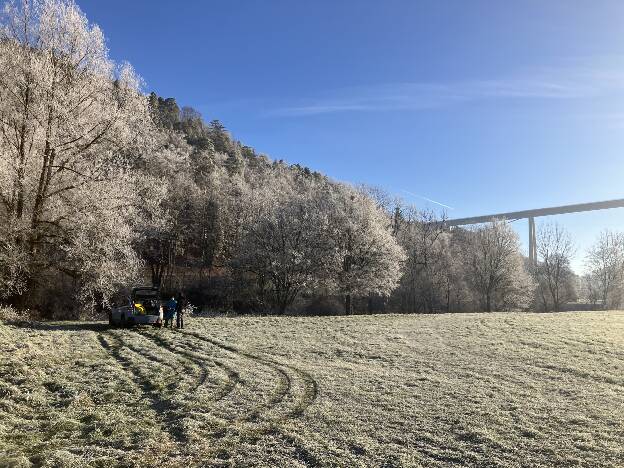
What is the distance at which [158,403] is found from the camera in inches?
398

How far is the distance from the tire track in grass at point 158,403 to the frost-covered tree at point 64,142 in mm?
9621

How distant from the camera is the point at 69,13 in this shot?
23.1m

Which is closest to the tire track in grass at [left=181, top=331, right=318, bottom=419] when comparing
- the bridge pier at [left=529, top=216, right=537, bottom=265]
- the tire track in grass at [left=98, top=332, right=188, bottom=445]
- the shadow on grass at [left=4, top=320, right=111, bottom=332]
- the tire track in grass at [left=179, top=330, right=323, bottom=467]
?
the tire track in grass at [left=179, top=330, right=323, bottom=467]

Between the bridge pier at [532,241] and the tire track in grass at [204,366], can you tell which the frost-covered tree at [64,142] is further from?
the bridge pier at [532,241]

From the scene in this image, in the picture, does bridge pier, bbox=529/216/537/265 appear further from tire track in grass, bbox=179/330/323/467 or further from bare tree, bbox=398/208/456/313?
tire track in grass, bbox=179/330/323/467

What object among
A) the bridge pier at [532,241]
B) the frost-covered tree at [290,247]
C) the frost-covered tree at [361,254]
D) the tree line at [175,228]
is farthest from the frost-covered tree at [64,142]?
the bridge pier at [532,241]

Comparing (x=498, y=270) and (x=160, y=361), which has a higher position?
(x=498, y=270)

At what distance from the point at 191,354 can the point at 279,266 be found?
2836 cm

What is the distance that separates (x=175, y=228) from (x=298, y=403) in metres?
49.2

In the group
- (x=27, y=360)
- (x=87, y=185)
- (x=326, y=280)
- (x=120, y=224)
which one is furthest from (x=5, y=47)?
(x=326, y=280)

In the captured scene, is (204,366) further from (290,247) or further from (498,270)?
(498,270)

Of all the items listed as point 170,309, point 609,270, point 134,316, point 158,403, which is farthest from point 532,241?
point 158,403

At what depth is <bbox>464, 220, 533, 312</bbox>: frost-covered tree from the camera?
62.9 metres

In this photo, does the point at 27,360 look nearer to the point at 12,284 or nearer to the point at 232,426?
the point at 232,426
